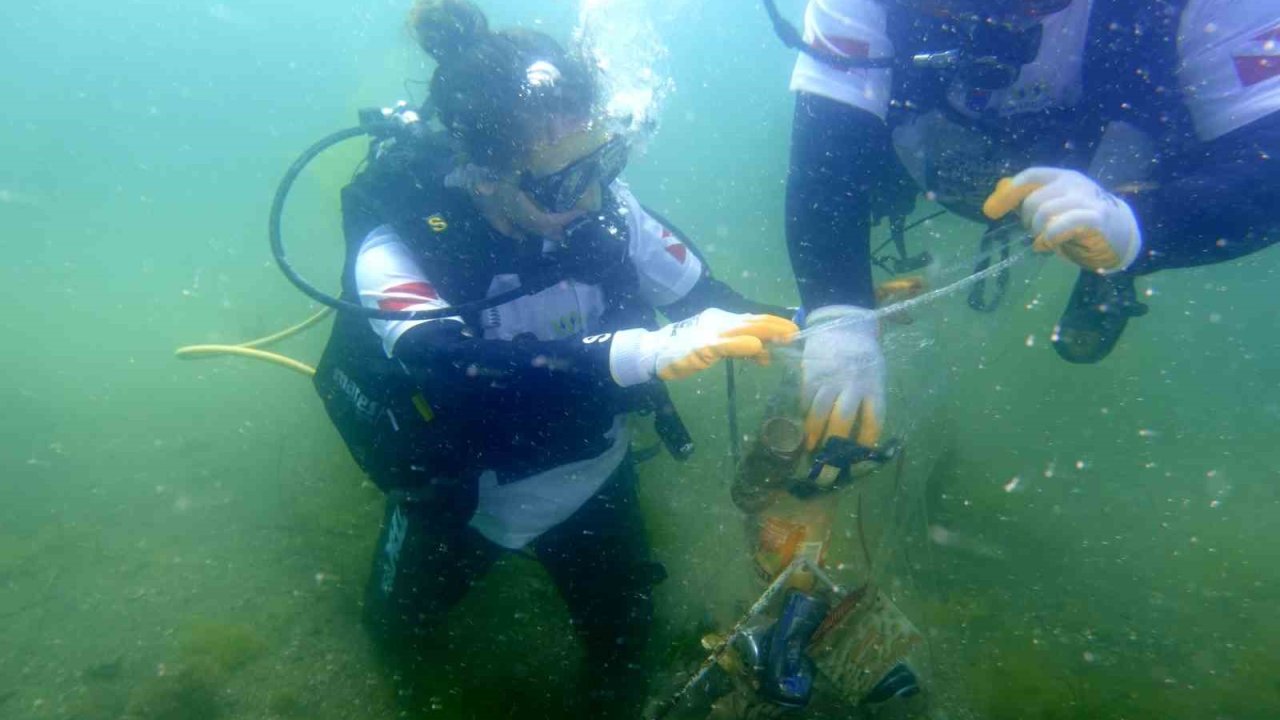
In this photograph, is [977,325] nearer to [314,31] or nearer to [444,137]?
[444,137]

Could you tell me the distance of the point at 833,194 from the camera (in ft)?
8.61

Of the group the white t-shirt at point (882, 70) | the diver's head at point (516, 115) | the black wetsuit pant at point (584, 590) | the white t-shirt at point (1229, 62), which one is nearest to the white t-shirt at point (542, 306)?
the black wetsuit pant at point (584, 590)

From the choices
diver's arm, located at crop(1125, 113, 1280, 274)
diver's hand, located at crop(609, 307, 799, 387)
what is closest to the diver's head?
diver's hand, located at crop(609, 307, 799, 387)

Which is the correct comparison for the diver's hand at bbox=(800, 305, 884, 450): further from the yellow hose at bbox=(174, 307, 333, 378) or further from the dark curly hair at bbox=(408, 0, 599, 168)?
the yellow hose at bbox=(174, 307, 333, 378)

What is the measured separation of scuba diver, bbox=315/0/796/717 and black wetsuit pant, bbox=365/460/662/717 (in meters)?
0.02

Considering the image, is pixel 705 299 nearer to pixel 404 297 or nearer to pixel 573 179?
pixel 573 179

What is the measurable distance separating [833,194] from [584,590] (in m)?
2.60

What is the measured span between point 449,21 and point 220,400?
21.5ft

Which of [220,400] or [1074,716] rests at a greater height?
[1074,716]

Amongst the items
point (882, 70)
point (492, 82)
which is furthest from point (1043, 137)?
point (492, 82)

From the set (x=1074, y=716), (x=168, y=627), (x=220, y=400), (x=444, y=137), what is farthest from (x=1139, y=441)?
(x=220, y=400)

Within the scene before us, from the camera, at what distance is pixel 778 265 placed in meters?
12.8

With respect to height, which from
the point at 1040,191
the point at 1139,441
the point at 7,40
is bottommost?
the point at 7,40

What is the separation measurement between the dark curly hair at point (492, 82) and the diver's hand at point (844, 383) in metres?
1.47
